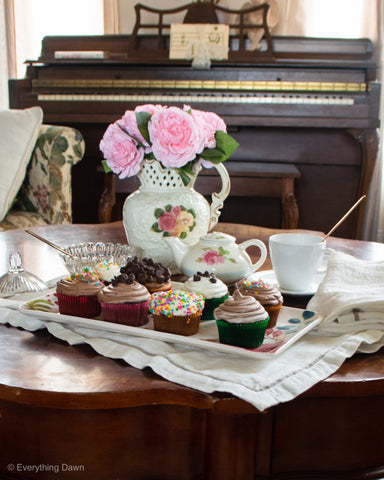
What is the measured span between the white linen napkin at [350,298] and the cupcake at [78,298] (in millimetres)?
356

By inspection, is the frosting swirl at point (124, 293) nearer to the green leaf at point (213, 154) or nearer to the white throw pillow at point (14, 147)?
the green leaf at point (213, 154)

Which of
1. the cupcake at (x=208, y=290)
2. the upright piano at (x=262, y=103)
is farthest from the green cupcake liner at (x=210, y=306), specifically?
the upright piano at (x=262, y=103)

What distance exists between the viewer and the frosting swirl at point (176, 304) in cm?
83

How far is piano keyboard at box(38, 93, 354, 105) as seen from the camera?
10.1 ft

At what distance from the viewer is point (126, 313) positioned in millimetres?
865

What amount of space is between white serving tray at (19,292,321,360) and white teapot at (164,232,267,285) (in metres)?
0.16

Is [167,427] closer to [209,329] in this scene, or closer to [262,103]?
[209,329]

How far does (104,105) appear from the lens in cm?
320

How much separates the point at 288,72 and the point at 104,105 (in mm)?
1048

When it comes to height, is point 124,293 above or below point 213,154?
below

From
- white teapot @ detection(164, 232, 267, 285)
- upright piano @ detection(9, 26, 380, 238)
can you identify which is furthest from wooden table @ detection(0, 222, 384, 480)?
upright piano @ detection(9, 26, 380, 238)

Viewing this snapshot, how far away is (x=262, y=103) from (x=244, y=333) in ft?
8.21

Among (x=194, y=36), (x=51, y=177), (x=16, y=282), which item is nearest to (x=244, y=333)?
(x=16, y=282)

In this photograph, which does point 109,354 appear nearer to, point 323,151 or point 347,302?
point 347,302
